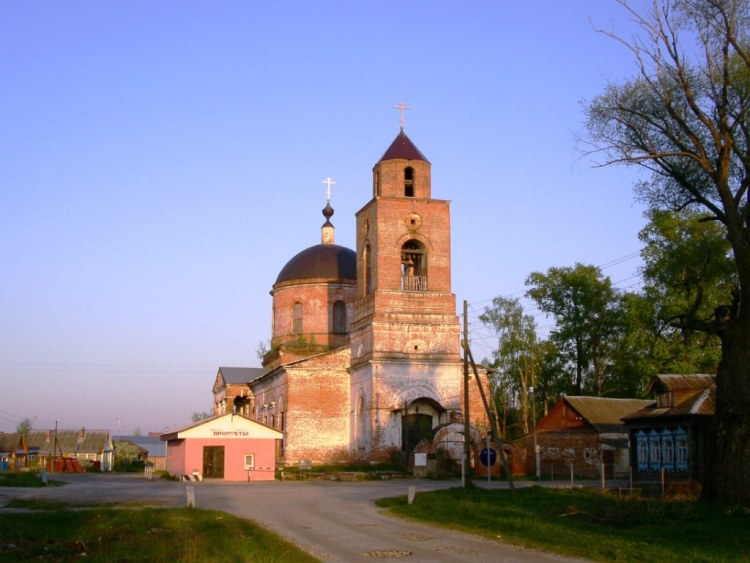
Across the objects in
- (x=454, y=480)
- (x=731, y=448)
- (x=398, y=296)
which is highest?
(x=398, y=296)

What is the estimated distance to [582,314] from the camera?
54156mm

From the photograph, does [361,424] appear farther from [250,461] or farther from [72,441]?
[72,441]

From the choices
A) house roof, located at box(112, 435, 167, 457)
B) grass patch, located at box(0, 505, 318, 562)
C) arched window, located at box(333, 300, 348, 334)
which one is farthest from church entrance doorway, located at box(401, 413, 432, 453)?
house roof, located at box(112, 435, 167, 457)

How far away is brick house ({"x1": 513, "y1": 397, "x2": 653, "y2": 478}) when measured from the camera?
40.1m

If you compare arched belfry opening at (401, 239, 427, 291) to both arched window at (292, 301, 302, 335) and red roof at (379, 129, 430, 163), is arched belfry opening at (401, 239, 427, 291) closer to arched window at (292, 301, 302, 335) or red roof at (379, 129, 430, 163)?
red roof at (379, 129, 430, 163)

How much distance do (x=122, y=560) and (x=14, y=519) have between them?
22.0 ft

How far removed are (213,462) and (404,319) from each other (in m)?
10.6

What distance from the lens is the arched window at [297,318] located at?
161 ft

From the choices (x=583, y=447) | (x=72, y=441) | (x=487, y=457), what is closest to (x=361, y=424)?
(x=583, y=447)

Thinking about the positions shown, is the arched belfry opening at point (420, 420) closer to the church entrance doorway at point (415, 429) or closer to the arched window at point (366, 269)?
the church entrance doorway at point (415, 429)

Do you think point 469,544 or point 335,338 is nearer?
point 469,544

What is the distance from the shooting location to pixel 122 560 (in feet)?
42.2

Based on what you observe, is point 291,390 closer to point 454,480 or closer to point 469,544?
point 454,480

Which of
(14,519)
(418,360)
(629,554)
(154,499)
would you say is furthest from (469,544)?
(418,360)
